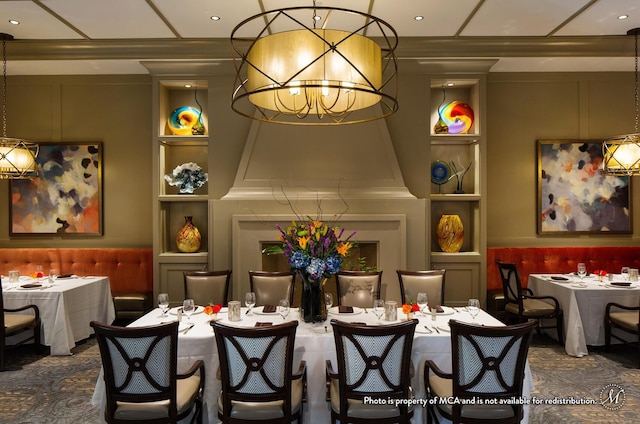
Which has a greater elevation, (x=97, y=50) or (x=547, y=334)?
(x=97, y=50)

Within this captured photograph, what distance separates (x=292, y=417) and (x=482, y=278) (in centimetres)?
371

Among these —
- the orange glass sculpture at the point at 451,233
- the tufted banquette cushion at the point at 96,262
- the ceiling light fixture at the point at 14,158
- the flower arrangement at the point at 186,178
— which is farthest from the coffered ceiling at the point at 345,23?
the tufted banquette cushion at the point at 96,262

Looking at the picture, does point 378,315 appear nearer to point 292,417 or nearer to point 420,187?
point 292,417

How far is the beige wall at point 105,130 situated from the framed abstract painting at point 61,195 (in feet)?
0.35

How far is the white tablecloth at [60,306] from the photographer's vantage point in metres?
4.48

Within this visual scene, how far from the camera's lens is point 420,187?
215 inches

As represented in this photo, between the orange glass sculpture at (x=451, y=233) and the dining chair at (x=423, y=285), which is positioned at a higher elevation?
the orange glass sculpture at (x=451, y=233)

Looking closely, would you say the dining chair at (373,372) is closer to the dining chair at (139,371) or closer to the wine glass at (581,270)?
the dining chair at (139,371)

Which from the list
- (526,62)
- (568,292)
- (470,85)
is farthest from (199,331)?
(526,62)

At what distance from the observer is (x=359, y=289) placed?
13.3 ft

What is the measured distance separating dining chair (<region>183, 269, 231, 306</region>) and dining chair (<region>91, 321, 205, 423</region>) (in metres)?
1.63

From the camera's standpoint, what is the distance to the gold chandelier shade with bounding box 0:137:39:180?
16.2 ft

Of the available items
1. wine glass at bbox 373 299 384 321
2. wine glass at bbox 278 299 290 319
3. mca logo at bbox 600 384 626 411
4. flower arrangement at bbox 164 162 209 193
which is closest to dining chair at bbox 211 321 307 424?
wine glass at bbox 278 299 290 319

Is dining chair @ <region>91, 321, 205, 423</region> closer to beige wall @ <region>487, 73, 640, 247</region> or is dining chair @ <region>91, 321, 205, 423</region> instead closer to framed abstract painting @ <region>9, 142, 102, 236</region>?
framed abstract painting @ <region>9, 142, 102, 236</region>
